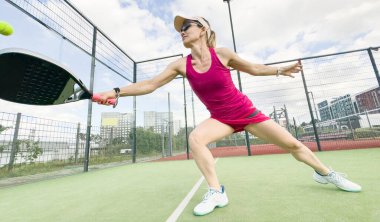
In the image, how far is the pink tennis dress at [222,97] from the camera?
2.28 meters

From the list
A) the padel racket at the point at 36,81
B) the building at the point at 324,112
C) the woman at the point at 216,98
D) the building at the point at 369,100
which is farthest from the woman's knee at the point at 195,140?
the building at the point at 324,112

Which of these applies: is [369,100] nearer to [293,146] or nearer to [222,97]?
[293,146]

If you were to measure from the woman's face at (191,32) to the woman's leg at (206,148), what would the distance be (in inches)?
39.0

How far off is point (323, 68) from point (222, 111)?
7.98 metres

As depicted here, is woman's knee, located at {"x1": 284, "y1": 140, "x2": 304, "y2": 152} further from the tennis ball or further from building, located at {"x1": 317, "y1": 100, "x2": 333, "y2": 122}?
building, located at {"x1": 317, "y1": 100, "x2": 333, "y2": 122}

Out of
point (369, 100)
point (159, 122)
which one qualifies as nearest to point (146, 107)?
point (159, 122)

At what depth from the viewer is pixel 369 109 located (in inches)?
376

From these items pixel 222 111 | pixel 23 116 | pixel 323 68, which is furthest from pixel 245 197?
pixel 323 68

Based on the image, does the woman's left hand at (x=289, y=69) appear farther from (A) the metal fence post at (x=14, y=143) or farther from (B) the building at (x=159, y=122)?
(B) the building at (x=159, y=122)

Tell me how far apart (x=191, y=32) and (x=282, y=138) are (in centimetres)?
154

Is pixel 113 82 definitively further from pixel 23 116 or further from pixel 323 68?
pixel 323 68

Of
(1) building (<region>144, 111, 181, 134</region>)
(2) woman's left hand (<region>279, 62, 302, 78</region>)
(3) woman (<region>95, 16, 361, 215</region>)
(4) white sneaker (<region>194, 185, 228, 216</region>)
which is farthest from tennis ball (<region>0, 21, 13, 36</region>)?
(1) building (<region>144, 111, 181, 134</region>)

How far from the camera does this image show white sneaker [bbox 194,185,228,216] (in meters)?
1.90

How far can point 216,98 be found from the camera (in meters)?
2.33
